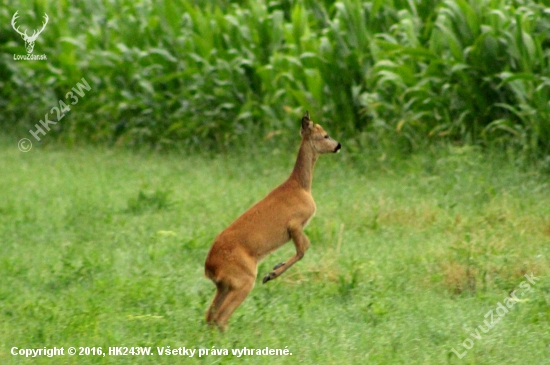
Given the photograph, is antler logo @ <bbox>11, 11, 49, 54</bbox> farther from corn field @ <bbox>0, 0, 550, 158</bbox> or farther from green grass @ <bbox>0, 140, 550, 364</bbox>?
green grass @ <bbox>0, 140, 550, 364</bbox>

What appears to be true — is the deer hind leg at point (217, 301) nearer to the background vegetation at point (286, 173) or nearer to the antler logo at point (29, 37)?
the background vegetation at point (286, 173)

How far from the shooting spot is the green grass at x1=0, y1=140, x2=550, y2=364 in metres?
5.54

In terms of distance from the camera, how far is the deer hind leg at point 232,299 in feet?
18.4

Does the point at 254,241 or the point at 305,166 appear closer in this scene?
the point at 254,241

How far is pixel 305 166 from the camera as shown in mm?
6422

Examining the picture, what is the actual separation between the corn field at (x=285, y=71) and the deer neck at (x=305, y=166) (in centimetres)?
321

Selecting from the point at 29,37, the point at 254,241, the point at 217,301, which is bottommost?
the point at 217,301

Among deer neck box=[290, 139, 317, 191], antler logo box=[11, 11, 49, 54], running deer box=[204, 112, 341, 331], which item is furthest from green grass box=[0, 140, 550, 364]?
antler logo box=[11, 11, 49, 54]

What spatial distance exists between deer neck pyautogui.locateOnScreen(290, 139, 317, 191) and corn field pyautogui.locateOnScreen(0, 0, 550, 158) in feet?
10.5

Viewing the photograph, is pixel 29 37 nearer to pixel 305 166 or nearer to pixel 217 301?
pixel 305 166

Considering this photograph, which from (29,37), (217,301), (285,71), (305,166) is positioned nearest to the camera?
(217,301)

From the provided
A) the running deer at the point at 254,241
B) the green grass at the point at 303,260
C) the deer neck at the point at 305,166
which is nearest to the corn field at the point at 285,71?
the green grass at the point at 303,260

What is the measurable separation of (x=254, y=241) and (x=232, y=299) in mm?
384

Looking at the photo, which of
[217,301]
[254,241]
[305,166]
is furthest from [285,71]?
[217,301]
